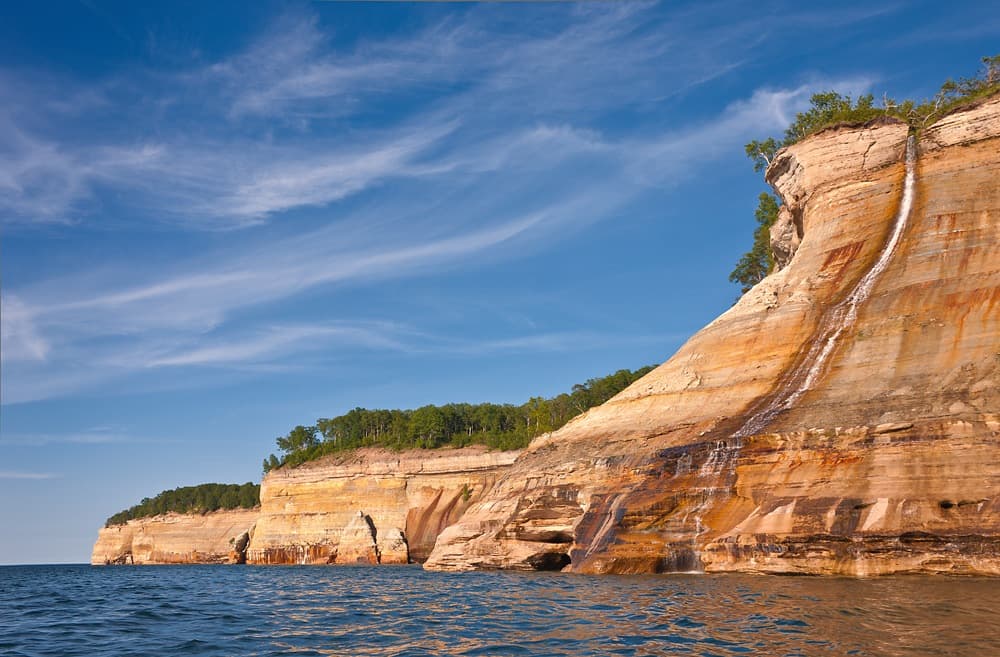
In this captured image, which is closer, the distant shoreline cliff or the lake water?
the lake water

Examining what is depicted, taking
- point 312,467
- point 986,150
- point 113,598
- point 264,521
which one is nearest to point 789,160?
point 986,150

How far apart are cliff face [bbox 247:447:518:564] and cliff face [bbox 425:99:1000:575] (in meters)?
35.2

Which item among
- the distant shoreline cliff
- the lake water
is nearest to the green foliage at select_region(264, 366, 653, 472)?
the distant shoreline cliff

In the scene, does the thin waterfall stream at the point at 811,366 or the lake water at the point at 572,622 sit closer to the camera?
the lake water at the point at 572,622

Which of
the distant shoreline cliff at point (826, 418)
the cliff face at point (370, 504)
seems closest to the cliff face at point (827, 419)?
the distant shoreline cliff at point (826, 418)

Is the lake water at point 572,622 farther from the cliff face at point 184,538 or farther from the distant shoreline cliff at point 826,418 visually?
the cliff face at point 184,538

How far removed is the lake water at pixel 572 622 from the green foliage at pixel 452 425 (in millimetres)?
52420

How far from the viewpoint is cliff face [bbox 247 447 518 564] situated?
251 feet

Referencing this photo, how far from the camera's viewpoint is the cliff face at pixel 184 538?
10369 cm

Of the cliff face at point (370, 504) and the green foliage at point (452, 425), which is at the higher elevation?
the green foliage at point (452, 425)

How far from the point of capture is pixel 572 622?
16453 mm

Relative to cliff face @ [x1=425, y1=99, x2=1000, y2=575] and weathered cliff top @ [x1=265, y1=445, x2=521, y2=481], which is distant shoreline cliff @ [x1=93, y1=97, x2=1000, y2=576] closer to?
cliff face @ [x1=425, y1=99, x2=1000, y2=575]

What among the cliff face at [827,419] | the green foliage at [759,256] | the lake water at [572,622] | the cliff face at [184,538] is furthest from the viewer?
the cliff face at [184,538]

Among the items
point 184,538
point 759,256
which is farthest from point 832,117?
point 184,538
